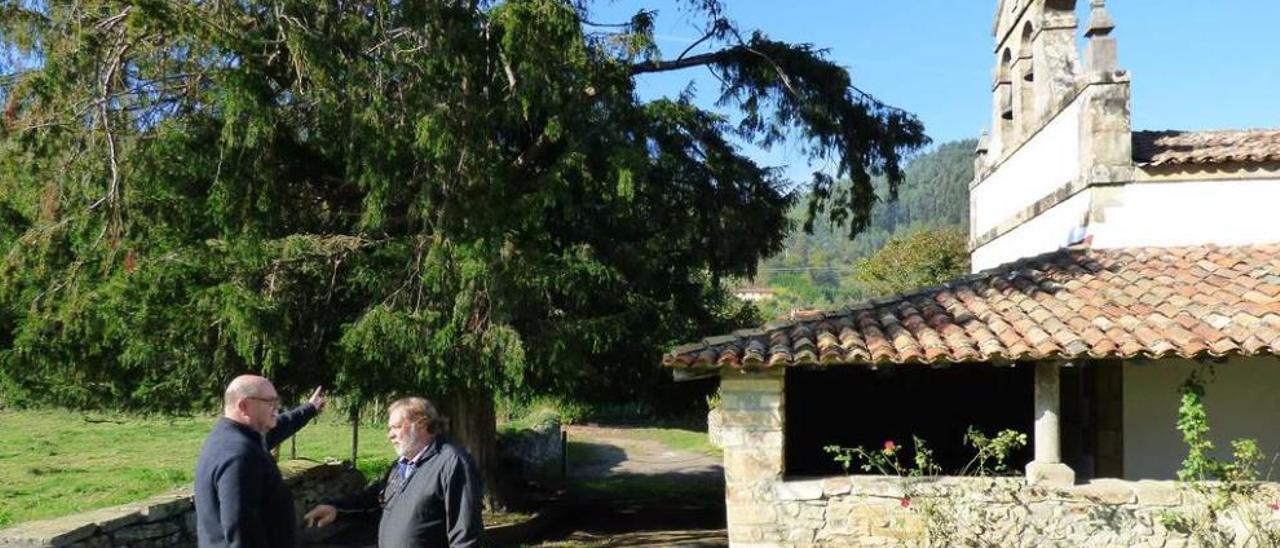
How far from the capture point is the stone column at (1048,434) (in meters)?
7.86

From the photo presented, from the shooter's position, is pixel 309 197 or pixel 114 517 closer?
pixel 114 517

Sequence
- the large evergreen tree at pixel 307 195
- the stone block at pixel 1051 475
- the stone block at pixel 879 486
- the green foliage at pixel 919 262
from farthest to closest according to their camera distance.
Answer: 1. the green foliage at pixel 919 262
2. the large evergreen tree at pixel 307 195
3. the stone block at pixel 879 486
4. the stone block at pixel 1051 475

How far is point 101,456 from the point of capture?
21.4m

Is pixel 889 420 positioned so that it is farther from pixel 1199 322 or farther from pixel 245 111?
pixel 245 111

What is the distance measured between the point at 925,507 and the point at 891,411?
541 centimetres

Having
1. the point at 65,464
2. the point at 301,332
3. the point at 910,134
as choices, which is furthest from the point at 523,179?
the point at 65,464

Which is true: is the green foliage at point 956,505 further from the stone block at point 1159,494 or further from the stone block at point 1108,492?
the stone block at point 1159,494

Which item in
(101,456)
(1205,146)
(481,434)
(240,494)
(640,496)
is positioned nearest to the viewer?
(240,494)

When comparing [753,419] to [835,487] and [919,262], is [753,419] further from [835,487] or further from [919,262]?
[919,262]

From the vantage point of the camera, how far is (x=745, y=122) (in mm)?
12914

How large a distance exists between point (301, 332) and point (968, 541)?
695 centimetres

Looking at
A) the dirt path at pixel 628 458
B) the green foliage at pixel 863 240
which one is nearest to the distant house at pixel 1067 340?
the dirt path at pixel 628 458

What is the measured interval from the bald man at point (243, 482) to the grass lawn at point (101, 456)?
10051mm

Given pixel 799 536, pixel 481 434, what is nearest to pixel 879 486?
pixel 799 536
